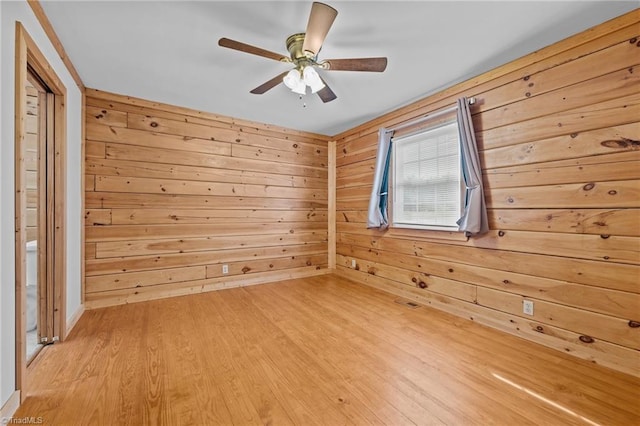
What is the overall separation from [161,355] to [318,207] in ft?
10.3

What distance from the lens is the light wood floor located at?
1.53 meters

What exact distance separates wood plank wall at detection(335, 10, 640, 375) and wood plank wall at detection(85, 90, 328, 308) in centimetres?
228

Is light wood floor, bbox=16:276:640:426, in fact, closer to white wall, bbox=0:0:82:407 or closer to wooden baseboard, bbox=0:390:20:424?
wooden baseboard, bbox=0:390:20:424

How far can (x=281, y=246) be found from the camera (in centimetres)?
441

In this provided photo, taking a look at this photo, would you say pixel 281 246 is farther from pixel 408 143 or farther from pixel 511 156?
pixel 511 156

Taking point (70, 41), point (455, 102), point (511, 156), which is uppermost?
point (70, 41)

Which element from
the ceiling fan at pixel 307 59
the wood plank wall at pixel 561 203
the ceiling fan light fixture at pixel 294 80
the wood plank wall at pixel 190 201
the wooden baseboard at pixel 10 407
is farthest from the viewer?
the wood plank wall at pixel 190 201

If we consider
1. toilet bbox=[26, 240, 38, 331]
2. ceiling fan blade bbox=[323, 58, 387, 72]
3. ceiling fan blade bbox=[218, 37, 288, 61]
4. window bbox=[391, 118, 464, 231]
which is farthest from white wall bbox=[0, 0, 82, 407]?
window bbox=[391, 118, 464, 231]

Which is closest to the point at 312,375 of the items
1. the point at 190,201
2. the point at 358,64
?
the point at 358,64

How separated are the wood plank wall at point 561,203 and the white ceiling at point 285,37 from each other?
25cm

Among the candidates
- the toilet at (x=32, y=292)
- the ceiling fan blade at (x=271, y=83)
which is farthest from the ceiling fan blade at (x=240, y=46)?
the toilet at (x=32, y=292)

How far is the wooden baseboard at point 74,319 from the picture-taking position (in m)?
2.52

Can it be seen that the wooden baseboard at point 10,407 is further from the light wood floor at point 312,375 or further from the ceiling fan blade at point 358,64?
the ceiling fan blade at point 358,64

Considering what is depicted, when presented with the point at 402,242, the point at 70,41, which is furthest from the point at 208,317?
the point at 70,41
